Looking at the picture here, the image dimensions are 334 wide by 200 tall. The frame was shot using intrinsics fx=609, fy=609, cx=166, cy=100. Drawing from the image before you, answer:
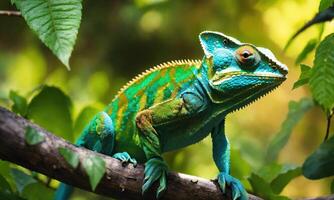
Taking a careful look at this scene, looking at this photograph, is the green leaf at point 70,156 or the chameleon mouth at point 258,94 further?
the chameleon mouth at point 258,94

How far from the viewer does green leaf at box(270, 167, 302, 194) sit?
66.4 inches

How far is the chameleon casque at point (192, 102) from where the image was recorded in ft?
4.58

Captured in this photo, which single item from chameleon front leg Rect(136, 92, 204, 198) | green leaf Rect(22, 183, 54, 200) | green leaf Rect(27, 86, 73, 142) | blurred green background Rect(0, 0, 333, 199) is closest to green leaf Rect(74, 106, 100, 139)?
green leaf Rect(27, 86, 73, 142)

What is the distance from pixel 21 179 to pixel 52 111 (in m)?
0.25

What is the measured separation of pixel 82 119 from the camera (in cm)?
192

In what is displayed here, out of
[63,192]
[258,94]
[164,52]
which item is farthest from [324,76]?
[164,52]

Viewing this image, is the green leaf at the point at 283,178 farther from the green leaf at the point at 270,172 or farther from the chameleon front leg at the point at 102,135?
the chameleon front leg at the point at 102,135

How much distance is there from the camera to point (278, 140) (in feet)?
6.04

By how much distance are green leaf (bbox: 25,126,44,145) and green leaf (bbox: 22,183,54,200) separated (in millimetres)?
529

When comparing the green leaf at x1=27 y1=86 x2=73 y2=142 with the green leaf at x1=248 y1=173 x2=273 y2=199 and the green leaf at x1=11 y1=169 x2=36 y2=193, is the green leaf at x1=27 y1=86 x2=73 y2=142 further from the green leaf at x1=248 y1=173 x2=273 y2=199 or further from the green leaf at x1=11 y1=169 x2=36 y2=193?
the green leaf at x1=248 y1=173 x2=273 y2=199

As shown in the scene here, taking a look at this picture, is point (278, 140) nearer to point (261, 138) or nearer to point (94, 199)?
point (94, 199)

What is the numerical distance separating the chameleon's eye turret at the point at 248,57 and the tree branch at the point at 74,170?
29cm

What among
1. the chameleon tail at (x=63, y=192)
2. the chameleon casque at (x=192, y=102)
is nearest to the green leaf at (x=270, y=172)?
the chameleon casque at (x=192, y=102)

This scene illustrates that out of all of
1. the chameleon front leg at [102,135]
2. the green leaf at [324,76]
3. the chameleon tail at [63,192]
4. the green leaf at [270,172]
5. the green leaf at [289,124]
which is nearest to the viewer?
the green leaf at [324,76]
